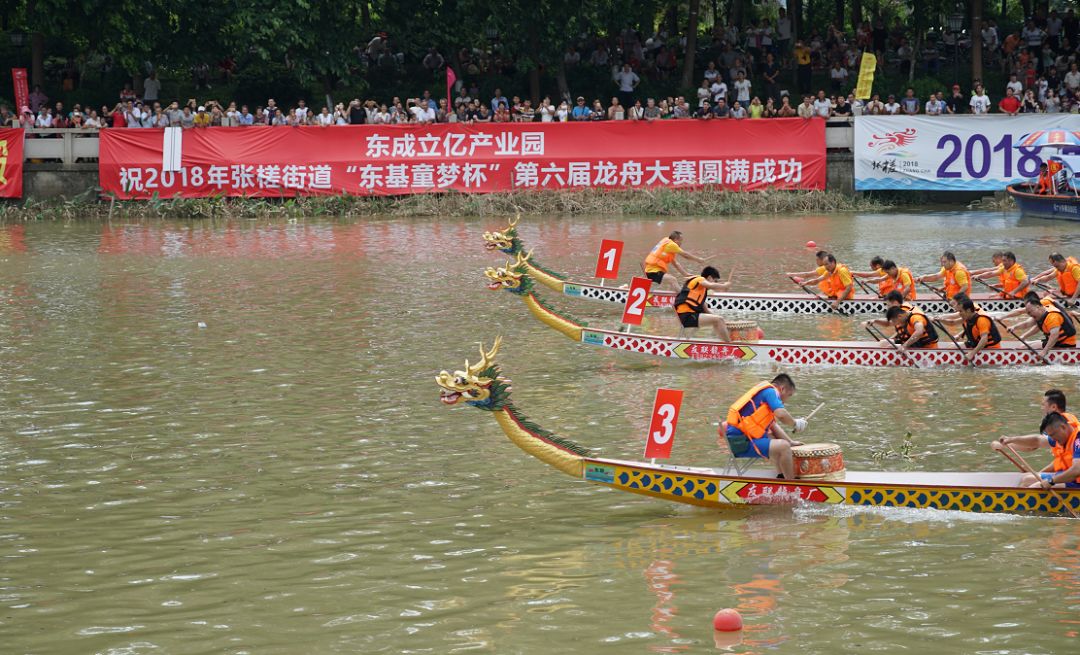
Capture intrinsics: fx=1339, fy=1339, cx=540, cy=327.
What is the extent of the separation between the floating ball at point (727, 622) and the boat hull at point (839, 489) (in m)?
2.31

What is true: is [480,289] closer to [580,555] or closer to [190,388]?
[190,388]

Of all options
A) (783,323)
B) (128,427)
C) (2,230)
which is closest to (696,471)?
(128,427)

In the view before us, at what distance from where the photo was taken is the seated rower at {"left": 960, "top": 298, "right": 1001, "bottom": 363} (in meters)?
16.5

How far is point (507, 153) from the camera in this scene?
3462 cm

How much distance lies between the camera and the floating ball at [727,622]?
8.70 metres

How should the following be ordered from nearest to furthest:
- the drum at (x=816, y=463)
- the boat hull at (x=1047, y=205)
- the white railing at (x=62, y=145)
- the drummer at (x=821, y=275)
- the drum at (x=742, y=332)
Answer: the drum at (x=816, y=463) < the drum at (x=742, y=332) < the drummer at (x=821, y=275) < the boat hull at (x=1047, y=205) < the white railing at (x=62, y=145)

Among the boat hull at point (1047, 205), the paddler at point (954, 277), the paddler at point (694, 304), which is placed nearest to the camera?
the paddler at point (694, 304)

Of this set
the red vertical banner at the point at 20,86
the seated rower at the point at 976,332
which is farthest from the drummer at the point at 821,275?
the red vertical banner at the point at 20,86

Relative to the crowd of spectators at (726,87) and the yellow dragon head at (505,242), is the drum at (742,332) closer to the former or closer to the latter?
the yellow dragon head at (505,242)

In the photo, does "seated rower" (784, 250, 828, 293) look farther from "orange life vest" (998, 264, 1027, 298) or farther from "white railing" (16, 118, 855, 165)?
"white railing" (16, 118, 855, 165)

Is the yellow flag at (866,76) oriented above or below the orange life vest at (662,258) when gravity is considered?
above

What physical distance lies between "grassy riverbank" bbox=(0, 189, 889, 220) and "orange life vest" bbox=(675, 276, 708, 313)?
605 inches

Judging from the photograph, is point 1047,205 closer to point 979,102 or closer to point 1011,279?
point 979,102

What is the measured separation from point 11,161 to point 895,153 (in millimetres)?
22967
